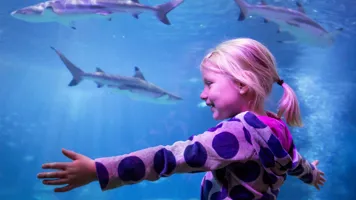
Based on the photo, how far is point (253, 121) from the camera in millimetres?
2033

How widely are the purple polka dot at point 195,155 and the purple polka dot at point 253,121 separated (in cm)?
34

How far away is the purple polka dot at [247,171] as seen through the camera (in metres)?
2.07

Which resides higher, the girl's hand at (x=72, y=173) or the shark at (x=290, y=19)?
the girl's hand at (x=72, y=173)

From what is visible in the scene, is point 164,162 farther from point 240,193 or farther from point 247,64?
point 247,64

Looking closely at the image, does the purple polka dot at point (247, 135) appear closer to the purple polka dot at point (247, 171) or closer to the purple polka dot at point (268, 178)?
the purple polka dot at point (247, 171)

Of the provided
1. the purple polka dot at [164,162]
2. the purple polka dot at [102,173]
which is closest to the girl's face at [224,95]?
the purple polka dot at [164,162]

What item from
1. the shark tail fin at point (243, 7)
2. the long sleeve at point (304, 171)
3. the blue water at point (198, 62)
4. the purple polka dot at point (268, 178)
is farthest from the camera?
the blue water at point (198, 62)

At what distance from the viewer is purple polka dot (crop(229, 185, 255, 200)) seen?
6.75 ft

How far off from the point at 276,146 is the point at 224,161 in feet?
1.09

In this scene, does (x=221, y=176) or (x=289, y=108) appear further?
(x=289, y=108)

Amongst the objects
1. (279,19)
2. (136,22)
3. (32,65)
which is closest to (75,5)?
(279,19)

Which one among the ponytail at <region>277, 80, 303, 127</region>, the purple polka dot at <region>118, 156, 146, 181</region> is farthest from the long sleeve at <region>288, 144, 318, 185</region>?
the purple polka dot at <region>118, 156, 146, 181</region>

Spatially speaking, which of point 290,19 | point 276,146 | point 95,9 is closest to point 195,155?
point 276,146

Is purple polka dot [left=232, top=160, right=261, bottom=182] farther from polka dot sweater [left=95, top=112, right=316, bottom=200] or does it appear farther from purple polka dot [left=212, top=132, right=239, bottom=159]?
purple polka dot [left=212, top=132, right=239, bottom=159]
